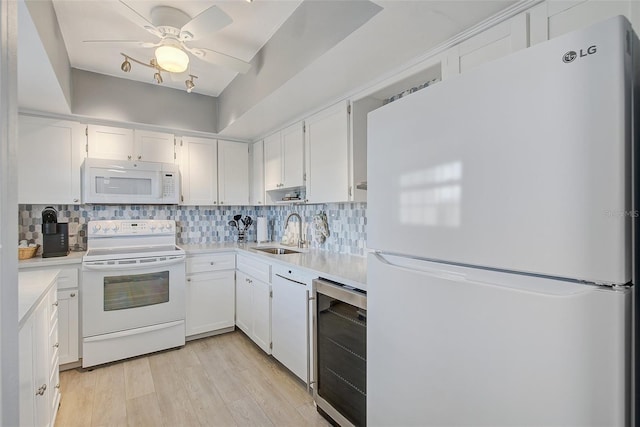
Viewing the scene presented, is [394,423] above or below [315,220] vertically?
below

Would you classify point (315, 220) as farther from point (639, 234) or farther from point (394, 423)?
point (639, 234)

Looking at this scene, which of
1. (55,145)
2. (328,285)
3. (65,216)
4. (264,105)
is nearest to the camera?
(328,285)

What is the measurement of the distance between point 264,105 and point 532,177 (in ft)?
7.18

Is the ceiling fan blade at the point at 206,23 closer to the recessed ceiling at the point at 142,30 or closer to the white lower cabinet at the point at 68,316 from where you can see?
the recessed ceiling at the point at 142,30

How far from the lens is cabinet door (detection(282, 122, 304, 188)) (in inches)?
108

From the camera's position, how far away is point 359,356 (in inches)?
62.7

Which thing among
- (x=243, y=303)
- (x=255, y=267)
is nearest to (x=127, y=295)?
(x=243, y=303)

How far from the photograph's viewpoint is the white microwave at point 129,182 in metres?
2.79

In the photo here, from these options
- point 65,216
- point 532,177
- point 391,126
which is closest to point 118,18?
point 65,216

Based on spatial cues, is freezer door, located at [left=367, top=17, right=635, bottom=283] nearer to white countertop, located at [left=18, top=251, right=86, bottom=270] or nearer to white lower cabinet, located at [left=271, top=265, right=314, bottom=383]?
white lower cabinet, located at [left=271, top=265, right=314, bottom=383]

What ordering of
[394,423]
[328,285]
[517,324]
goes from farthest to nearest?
[328,285] < [394,423] < [517,324]

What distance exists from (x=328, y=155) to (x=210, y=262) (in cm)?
171

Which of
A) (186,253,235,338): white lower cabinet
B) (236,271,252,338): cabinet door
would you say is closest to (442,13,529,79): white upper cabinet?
(236,271,252,338): cabinet door

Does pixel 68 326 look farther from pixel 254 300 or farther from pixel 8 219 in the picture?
pixel 8 219
